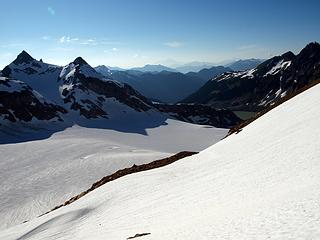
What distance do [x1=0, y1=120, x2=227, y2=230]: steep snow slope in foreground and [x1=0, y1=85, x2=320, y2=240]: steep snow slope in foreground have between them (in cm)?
1645

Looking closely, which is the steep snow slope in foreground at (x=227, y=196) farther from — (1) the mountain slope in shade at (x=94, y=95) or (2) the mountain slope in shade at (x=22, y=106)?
(1) the mountain slope in shade at (x=94, y=95)

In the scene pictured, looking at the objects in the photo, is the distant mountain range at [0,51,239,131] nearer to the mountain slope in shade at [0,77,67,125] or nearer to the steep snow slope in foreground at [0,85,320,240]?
the mountain slope in shade at [0,77,67,125]

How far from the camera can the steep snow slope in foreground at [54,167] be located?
51.4m

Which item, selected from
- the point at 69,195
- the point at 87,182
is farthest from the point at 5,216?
the point at 87,182

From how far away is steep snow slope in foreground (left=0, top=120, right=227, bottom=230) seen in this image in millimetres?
51438

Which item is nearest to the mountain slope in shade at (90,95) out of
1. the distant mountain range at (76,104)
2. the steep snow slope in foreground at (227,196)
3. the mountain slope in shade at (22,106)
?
the distant mountain range at (76,104)

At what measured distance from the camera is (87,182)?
57.4 metres

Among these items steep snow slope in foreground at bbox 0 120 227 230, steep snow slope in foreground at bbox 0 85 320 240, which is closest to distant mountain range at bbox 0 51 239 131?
steep snow slope in foreground at bbox 0 120 227 230

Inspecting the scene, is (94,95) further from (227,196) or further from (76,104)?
(227,196)

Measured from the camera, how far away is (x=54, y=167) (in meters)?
67.8

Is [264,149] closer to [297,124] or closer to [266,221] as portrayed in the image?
[297,124]

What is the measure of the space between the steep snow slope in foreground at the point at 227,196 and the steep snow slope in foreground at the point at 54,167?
648 inches

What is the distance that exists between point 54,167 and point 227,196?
52993mm

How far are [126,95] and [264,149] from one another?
166m
